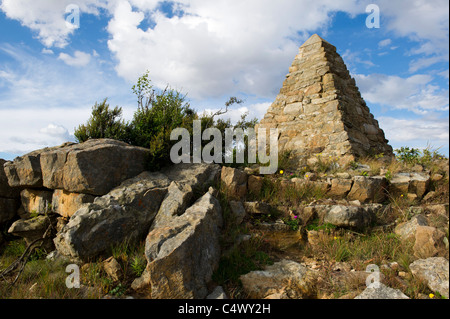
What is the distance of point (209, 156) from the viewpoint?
6840 mm

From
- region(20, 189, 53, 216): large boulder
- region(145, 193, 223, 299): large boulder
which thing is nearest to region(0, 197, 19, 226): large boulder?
region(20, 189, 53, 216): large boulder

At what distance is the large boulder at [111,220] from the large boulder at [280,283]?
199 cm

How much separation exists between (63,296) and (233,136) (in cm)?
571

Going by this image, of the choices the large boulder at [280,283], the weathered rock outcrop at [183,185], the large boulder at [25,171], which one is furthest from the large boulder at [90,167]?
the large boulder at [280,283]

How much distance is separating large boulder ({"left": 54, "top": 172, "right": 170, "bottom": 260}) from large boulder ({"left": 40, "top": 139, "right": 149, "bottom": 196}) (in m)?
0.32

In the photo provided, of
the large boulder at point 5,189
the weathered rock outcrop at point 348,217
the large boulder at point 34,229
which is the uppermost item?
the large boulder at point 5,189

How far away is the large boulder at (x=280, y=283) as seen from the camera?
3.80 m

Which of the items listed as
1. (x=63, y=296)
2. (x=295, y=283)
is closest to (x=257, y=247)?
(x=295, y=283)

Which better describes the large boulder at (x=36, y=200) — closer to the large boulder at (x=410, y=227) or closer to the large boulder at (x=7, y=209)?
the large boulder at (x=7, y=209)

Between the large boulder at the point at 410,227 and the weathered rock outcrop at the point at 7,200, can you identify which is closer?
the large boulder at the point at 410,227

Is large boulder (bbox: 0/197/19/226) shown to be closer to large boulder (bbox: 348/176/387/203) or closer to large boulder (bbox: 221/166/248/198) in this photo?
large boulder (bbox: 221/166/248/198)

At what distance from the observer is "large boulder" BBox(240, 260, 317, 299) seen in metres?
3.80

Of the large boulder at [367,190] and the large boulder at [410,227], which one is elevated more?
the large boulder at [367,190]

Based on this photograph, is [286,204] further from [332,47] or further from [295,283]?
[332,47]
